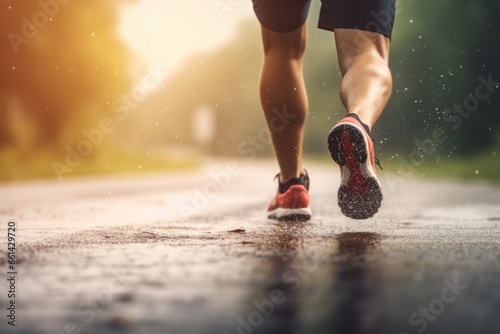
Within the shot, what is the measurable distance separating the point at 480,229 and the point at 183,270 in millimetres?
1762

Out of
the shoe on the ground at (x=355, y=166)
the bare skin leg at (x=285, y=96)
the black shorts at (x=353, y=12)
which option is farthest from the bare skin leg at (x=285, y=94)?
the shoe on the ground at (x=355, y=166)

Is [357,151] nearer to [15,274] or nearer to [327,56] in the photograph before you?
[15,274]

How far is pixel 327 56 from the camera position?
115ft

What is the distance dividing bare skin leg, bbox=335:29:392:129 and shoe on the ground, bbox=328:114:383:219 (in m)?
0.14

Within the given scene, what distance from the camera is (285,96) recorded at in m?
3.96

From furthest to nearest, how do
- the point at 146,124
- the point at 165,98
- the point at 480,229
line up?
1. the point at 146,124
2. the point at 165,98
3. the point at 480,229

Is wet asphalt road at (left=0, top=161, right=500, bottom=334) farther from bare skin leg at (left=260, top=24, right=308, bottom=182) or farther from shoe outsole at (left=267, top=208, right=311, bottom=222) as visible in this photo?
bare skin leg at (left=260, top=24, right=308, bottom=182)

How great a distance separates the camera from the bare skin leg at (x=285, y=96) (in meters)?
3.91

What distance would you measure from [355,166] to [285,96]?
105 centimetres

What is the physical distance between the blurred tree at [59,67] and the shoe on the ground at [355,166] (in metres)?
16.4

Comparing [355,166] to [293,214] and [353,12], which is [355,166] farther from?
[293,214]

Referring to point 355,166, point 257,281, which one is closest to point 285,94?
point 355,166

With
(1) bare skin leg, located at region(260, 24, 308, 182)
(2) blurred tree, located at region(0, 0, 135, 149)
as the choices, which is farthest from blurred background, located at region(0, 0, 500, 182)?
(1) bare skin leg, located at region(260, 24, 308, 182)

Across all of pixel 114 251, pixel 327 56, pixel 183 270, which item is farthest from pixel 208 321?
pixel 327 56
